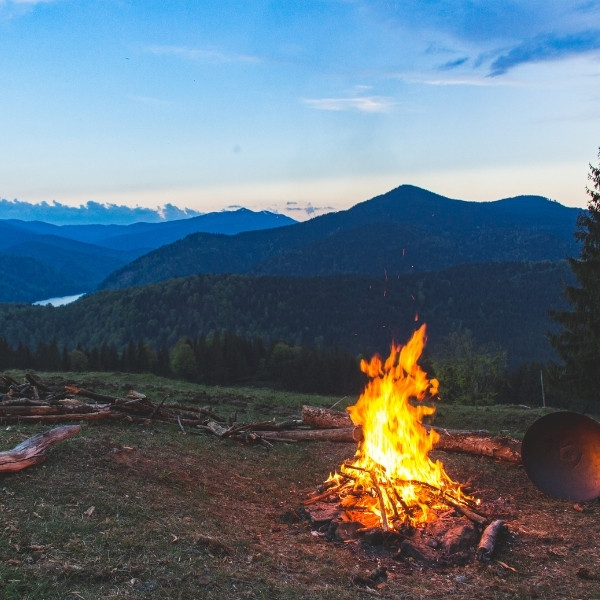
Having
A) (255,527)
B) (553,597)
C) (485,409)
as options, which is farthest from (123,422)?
(485,409)

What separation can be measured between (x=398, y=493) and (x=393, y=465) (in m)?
1.28

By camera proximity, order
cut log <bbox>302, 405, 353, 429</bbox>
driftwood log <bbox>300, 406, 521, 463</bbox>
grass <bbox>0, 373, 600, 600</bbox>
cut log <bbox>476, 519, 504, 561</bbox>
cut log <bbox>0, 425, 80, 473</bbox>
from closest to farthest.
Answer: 1. grass <bbox>0, 373, 600, 600</bbox>
2. cut log <bbox>476, 519, 504, 561</bbox>
3. cut log <bbox>0, 425, 80, 473</bbox>
4. driftwood log <bbox>300, 406, 521, 463</bbox>
5. cut log <bbox>302, 405, 353, 429</bbox>

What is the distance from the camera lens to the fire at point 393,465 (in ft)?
30.1

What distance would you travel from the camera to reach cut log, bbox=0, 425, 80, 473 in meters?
8.38

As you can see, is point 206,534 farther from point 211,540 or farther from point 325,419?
point 325,419

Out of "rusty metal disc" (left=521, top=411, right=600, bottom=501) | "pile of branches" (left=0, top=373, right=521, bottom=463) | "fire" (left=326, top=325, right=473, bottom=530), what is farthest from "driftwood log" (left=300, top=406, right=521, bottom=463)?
"rusty metal disc" (left=521, top=411, right=600, bottom=501)

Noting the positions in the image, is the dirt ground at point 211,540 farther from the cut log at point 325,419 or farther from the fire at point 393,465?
the cut log at point 325,419

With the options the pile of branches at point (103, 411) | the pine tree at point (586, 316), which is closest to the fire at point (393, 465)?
the pile of branches at point (103, 411)

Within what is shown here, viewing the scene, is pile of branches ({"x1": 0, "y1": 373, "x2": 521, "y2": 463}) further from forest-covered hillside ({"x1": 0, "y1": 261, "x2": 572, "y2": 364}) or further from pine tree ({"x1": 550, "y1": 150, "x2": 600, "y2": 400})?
forest-covered hillside ({"x1": 0, "y1": 261, "x2": 572, "y2": 364})

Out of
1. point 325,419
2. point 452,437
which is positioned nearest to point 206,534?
point 325,419

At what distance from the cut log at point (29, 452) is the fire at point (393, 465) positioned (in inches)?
208

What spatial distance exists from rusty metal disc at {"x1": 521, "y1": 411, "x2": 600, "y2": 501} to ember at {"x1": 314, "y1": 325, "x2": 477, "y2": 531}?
5.57 ft

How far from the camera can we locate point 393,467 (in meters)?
10.8

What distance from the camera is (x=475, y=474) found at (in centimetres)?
1191
